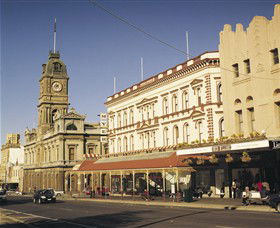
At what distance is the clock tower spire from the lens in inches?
3644

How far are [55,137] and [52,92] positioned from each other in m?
15.3

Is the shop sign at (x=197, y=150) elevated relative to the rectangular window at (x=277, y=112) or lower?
lower

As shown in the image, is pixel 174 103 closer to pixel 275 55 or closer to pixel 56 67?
pixel 275 55

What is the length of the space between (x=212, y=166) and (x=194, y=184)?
425 cm

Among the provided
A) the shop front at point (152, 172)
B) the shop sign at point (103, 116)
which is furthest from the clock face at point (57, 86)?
the shop front at point (152, 172)

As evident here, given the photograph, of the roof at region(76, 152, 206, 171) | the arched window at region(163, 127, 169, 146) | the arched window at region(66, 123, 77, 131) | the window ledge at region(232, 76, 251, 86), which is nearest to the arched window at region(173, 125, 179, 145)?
the arched window at region(163, 127, 169, 146)

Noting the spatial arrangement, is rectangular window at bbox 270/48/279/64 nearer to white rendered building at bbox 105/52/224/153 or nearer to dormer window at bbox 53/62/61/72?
white rendered building at bbox 105/52/224/153

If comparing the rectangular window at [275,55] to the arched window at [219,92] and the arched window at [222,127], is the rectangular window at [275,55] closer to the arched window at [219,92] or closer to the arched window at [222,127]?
the arched window at [219,92]

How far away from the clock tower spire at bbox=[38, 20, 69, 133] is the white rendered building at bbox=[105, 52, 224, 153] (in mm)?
37599

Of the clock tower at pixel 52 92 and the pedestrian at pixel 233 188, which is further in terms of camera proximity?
the clock tower at pixel 52 92

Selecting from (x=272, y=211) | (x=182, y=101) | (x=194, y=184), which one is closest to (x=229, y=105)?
(x=182, y=101)

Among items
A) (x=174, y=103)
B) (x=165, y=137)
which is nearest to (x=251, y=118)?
(x=174, y=103)

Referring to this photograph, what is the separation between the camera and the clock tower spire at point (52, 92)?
92.6 meters

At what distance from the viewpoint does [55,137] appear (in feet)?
270
